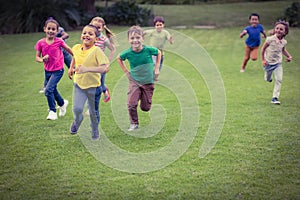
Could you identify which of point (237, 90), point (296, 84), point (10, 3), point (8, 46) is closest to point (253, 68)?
point (296, 84)

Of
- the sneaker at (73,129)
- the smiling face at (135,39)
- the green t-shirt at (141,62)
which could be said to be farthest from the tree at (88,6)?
the sneaker at (73,129)

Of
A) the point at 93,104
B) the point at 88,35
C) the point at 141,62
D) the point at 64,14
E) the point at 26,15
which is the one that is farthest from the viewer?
the point at 64,14

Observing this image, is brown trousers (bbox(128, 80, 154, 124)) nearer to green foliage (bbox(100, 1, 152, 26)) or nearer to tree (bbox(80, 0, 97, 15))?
green foliage (bbox(100, 1, 152, 26))

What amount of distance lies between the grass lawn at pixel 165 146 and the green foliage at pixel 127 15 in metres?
13.5

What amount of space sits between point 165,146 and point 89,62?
161 centimetres

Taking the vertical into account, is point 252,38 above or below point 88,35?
above

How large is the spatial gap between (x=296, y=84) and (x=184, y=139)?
5.18 metres

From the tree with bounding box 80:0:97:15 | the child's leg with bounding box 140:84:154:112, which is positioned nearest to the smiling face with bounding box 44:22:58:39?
the child's leg with bounding box 140:84:154:112

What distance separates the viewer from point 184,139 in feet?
22.7

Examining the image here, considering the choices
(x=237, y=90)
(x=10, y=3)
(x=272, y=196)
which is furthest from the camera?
(x=10, y=3)

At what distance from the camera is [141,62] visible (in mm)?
7180

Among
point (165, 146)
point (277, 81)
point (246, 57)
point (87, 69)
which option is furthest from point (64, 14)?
point (165, 146)

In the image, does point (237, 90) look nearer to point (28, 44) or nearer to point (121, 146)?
point (121, 146)

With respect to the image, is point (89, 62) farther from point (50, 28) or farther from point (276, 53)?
point (276, 53)
